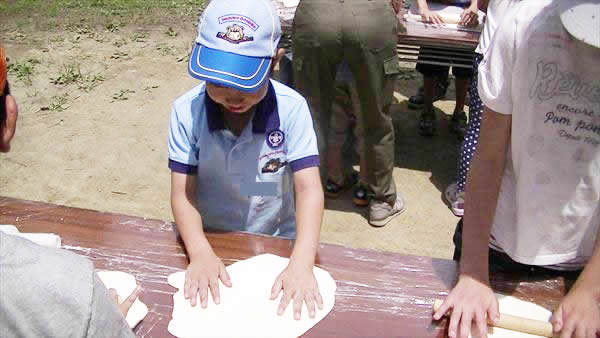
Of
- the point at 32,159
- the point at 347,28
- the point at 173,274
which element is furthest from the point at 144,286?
the point at 32,159

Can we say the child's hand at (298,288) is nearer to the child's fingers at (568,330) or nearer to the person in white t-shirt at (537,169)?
the person in white t-shirt at (537,169)

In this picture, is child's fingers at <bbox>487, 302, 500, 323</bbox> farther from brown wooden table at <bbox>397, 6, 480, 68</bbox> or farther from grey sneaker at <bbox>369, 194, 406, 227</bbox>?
brown wooden table at <bbox>397, 6, 480, 68</bbox>

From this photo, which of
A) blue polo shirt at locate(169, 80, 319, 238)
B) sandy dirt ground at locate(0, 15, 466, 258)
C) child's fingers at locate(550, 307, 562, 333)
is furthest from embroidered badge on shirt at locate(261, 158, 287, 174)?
sandy dirt ground at locate(0, 15, 466, 258)

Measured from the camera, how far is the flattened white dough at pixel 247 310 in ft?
4.12

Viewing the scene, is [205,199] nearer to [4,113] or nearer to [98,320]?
[4,113]

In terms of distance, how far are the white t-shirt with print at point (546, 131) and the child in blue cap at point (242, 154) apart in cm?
50

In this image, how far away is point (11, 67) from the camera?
5078 mm

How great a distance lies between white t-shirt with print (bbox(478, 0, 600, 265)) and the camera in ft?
3.74

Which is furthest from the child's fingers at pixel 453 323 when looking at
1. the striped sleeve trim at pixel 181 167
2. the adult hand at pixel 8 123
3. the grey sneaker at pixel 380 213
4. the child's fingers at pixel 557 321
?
the grey sneaker at pixel 380 213

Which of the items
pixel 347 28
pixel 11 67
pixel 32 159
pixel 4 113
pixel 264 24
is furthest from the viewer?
pixel 11 67

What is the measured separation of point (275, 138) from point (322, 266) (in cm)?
39

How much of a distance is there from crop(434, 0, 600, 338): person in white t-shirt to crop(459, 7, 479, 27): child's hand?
7.48 ft

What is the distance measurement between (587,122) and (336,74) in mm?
1902

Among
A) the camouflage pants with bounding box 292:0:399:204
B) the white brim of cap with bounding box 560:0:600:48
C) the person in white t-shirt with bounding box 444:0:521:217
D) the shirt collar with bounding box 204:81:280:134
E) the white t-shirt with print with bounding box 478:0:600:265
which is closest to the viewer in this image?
the white brim of cap with bounding box 560:0:600:48
